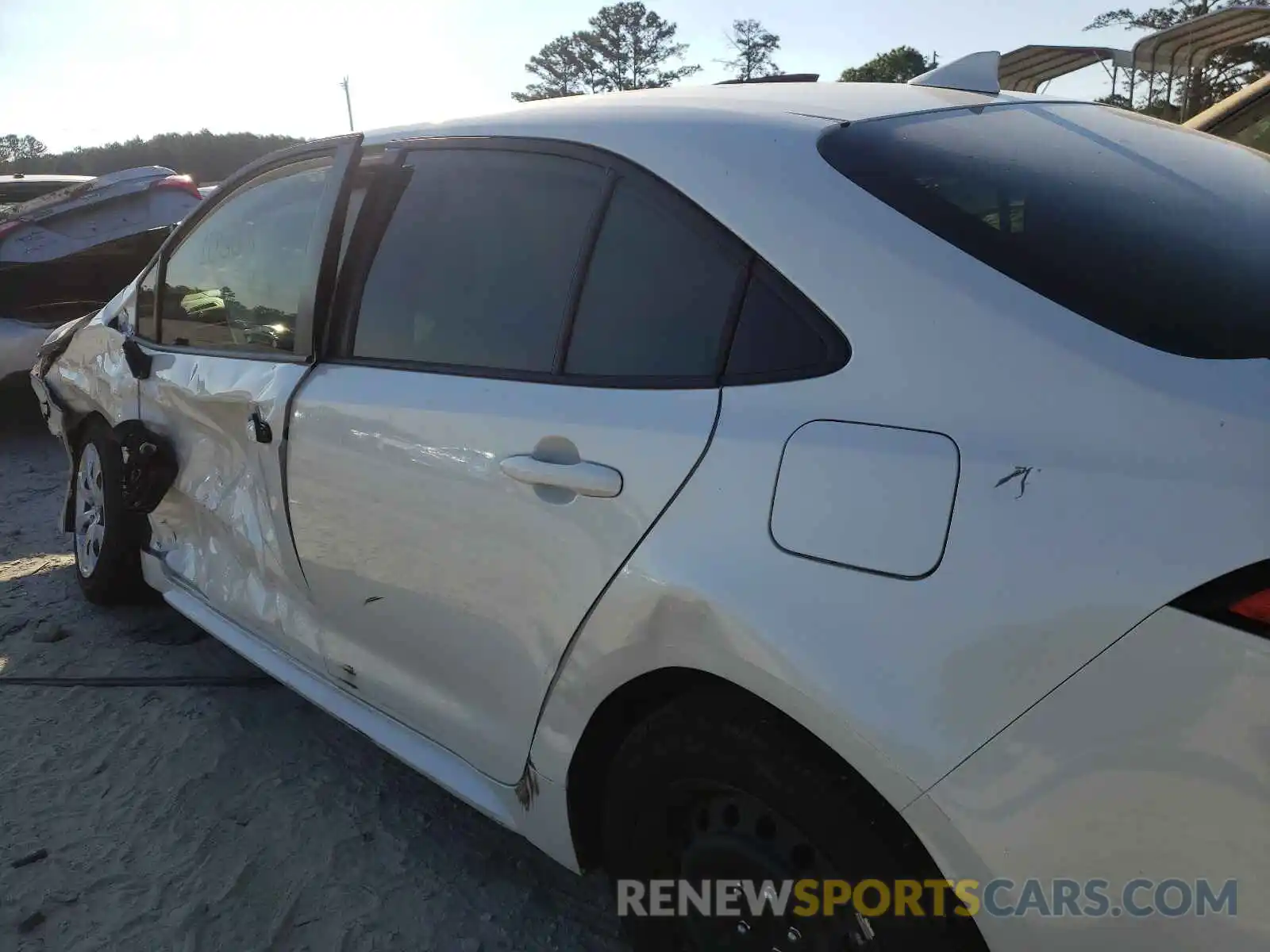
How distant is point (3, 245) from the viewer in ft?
21.4

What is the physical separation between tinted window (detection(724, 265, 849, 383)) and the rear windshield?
0.21 metres

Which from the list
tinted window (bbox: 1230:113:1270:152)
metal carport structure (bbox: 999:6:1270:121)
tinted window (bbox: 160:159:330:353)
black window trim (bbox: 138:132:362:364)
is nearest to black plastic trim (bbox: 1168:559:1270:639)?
black window trim (bbox: 138:132:362:364)

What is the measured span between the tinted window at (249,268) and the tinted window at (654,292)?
1002 mm

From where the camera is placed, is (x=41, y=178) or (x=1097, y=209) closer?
(x=1097, y=209)

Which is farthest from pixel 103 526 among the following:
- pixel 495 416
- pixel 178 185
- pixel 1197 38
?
pixel 1197 38

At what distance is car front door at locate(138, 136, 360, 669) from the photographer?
2.51 m

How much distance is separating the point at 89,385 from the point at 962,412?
11.7ft

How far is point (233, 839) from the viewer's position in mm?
2561

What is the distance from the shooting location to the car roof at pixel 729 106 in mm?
1854

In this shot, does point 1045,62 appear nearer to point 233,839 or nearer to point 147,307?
point 147,307

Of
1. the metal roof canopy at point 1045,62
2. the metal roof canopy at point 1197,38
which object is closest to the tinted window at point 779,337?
the metal roof canopy at point 1045,62

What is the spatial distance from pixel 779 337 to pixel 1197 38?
11623mm

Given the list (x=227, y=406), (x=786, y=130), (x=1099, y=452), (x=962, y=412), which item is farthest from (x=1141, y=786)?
(x=227, y=406)

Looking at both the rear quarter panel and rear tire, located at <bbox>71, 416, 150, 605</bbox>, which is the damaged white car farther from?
rear tire, located at <bbox>71, 416, 150, 605</bbox>
